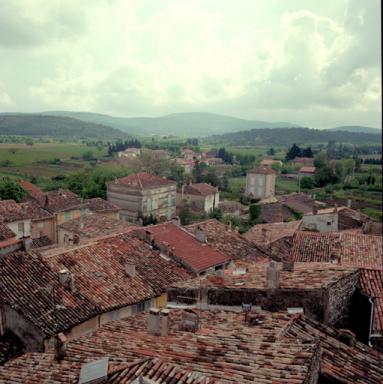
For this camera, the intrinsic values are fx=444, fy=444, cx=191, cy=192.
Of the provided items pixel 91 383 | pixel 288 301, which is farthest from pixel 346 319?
pixel 91 383

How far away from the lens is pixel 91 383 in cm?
667

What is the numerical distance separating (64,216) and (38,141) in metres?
33.5

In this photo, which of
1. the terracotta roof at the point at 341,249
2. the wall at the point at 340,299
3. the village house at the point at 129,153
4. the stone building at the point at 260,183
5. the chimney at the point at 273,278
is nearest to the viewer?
the wall at the point at 340,299

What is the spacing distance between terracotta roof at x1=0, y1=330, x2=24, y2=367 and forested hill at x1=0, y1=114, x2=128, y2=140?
104ft

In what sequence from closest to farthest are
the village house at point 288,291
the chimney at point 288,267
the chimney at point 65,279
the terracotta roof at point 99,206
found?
the village house at point 288,291 → the chimney at point 288,267 → the chimney at point 65,279 → the terracotta roof at point 99,206

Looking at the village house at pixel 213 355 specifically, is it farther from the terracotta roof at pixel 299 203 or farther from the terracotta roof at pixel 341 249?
the terracotta roof at pixel 299 203

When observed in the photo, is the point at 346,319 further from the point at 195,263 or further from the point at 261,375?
the point at 195,263

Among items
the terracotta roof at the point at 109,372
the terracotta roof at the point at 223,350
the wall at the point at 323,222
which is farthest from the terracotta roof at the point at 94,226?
the terracotta roof at the point at 109,372

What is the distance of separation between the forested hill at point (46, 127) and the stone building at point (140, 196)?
13.8 metres

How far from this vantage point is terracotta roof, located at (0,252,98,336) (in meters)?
13.5

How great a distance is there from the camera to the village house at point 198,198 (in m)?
62.4

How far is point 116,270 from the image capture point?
18.7 metres

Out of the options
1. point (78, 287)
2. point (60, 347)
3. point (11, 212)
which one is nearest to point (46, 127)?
point (11, 212)

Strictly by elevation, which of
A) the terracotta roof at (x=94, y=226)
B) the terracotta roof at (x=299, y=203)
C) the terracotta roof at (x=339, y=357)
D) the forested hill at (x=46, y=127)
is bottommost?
the terracotta roof at (x=299, y=203)
